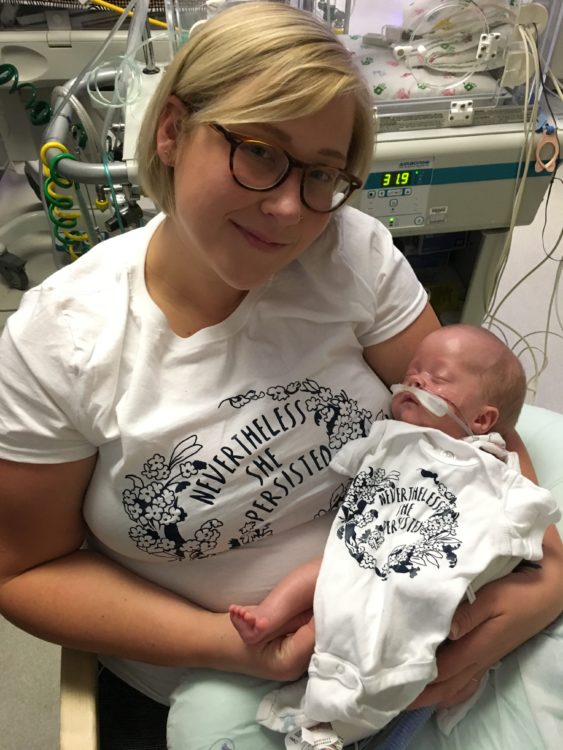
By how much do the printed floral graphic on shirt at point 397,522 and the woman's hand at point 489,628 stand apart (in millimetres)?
97

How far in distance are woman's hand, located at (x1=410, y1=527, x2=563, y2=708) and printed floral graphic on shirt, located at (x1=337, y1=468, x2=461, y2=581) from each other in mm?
97

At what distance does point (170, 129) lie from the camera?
0.88m

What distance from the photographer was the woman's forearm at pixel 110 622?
923 mm

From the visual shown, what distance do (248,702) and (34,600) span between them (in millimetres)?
336

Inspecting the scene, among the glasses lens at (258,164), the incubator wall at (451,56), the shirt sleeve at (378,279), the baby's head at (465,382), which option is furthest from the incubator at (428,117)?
the glasses lens at (258,164)

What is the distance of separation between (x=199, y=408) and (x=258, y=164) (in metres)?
0.34

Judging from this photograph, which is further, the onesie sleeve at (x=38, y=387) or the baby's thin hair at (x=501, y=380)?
the baby's thin hair at (x=501, y=380)

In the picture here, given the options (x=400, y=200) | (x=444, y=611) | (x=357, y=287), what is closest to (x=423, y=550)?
(x=444, y=611)

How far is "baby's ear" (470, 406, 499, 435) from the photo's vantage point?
3.65 feet

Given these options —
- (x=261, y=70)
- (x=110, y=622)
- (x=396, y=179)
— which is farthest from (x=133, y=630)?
(x=396, y=179)

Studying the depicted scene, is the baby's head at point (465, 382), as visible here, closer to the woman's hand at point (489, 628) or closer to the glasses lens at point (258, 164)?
the woman's hand at point (489, 628)

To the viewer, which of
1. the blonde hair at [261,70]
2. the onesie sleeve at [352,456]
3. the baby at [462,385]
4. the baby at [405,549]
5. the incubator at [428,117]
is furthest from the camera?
the incubator at [428,117]

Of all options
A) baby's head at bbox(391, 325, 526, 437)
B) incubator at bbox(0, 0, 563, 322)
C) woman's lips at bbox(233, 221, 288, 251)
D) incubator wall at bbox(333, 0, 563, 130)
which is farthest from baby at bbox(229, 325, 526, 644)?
incubator wall at bbox(333, 0, 563, 130)

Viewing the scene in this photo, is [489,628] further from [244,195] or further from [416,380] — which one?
[244,195]
